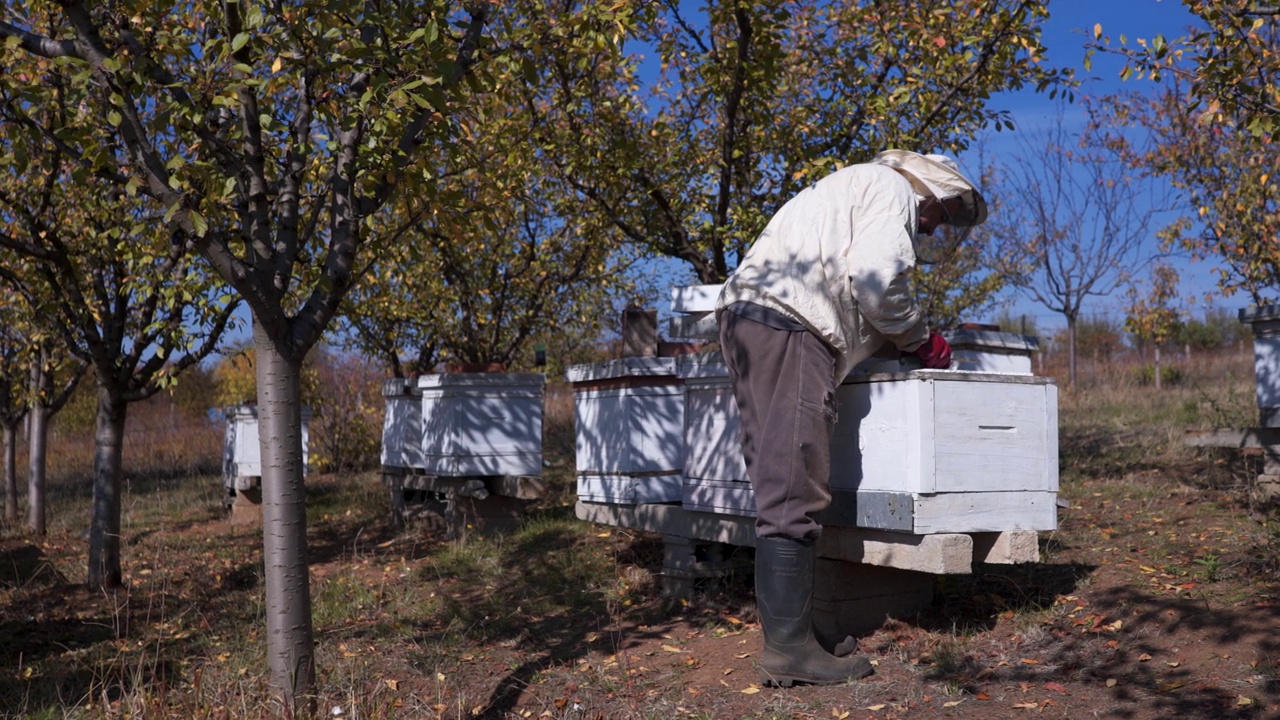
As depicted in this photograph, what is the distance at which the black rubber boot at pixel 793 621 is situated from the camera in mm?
3744

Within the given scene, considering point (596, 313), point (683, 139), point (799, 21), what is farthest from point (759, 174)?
point (596, 313)

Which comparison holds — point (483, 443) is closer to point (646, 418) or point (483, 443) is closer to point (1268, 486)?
point (646, 418)

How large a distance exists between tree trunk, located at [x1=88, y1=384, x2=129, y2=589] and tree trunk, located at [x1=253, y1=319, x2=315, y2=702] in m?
3.78

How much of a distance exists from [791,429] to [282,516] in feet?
6.05

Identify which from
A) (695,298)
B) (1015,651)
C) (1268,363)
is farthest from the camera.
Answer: (1268,363)

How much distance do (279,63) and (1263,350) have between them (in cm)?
573

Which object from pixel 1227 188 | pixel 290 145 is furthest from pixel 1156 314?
pixel 290 145

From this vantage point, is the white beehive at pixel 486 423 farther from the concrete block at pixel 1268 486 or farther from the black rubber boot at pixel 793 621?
the concrete block at pixel 1268 486

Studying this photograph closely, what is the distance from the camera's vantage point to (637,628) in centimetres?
495

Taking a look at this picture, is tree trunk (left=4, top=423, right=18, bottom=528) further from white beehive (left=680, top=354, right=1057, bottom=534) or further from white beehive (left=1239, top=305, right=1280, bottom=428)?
white beehive (left=1239, top=305, right=1280, bottom=428)

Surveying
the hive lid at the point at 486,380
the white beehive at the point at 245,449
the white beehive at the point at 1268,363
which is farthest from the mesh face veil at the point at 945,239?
the white beehive at the point at 245,449

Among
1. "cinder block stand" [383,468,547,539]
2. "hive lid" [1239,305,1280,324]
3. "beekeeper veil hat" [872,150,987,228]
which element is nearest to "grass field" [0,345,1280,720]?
"cinder block stand" [383,468,547,539]

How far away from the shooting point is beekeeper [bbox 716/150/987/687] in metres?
3.71

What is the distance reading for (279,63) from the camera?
396 centimetres
